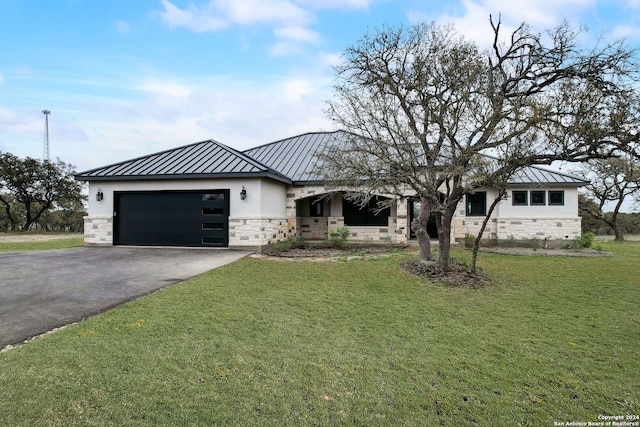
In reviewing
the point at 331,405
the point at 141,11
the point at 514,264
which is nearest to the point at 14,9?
the point at 141,11

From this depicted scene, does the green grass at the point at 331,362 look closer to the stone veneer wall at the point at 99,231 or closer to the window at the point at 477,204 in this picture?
the stone veneer wall at the point at 99,231

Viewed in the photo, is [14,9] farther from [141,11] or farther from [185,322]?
[185,322]

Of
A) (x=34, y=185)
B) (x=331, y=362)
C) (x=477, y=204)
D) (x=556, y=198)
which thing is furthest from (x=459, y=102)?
(x=34, y=185)

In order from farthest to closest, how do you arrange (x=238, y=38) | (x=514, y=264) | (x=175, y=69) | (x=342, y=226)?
1. (x=342, y=226)
2. (x=175, y=69)
3. (x=238, y=38)
4. (x=514, y=264)

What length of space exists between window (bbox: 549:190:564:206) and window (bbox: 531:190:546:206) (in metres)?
0.32

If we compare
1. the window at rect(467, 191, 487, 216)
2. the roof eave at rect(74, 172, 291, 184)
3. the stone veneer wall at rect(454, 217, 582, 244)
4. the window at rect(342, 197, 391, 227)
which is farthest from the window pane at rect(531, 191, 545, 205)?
the roof eave at rect(74, 172, 291, 184)

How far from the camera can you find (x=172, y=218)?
12977 mm

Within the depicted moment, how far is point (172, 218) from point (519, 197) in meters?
14.8

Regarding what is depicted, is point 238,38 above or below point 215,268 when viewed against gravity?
above

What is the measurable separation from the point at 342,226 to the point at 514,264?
753 centimetres

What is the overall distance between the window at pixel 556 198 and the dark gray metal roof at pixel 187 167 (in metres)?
11.7

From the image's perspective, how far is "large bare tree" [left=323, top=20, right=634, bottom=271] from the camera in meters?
6.41

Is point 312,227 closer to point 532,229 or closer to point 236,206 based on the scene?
point 236,206

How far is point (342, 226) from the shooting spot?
52.2ft
